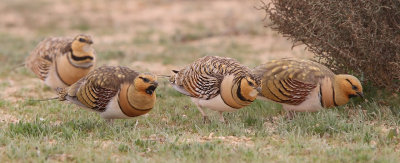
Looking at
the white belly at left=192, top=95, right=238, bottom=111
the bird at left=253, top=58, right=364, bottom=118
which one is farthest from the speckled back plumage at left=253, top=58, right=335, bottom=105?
the white belly at left=192, top=95, right=238, bottom=111

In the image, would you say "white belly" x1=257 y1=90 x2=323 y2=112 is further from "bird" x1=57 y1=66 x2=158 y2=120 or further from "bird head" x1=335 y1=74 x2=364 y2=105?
"bird" x1=57 y1=66 x2=158 y2=120

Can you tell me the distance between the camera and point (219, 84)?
6.30 m

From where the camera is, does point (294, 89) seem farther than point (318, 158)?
Yes

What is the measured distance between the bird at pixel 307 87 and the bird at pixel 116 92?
130cm

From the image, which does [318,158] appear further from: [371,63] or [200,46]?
[200,46]

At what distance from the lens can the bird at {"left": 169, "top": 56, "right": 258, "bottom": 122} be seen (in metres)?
6.15

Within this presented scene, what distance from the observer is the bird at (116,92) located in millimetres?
6103

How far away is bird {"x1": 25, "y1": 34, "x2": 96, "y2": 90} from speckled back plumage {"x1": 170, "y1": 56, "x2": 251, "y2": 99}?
1.99m

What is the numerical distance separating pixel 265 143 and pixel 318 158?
651 millimetres

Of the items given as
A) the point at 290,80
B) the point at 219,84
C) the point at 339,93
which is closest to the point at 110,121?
the point at 219,84

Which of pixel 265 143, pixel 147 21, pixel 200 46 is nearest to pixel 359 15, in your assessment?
pixel 265 143

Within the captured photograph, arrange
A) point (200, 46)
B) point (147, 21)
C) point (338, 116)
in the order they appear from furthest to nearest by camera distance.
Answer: point (147, 21) < point (200, 46) < point (338, 116)

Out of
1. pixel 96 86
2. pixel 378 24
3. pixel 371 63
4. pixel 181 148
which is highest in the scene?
pixel 378 24

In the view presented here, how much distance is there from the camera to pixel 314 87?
6.54m
